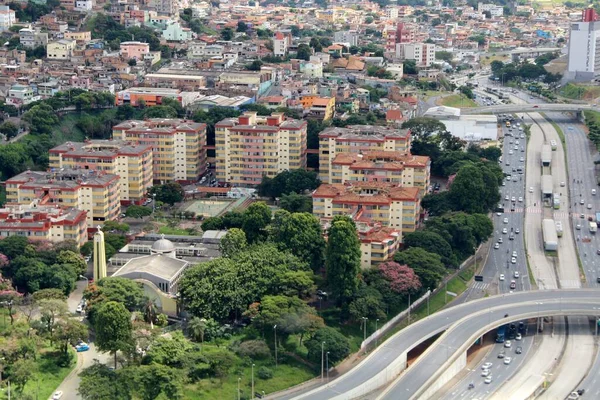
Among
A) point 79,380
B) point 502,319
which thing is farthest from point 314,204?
point 79,380

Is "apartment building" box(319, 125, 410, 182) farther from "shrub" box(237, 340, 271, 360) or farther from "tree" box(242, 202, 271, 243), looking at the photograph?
"shrub" box(237, 340, 271, 360)

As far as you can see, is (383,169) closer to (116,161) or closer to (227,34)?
(116,161)

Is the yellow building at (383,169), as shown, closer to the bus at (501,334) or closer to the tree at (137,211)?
the tree at (137,211)

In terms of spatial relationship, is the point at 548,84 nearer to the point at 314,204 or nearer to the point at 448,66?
the point at 448,66

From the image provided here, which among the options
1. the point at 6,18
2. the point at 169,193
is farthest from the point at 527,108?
the point at 6,18

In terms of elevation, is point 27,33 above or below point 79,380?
above

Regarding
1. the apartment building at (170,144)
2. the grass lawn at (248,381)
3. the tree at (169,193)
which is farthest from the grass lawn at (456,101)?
the grass lawn at (248,381)
